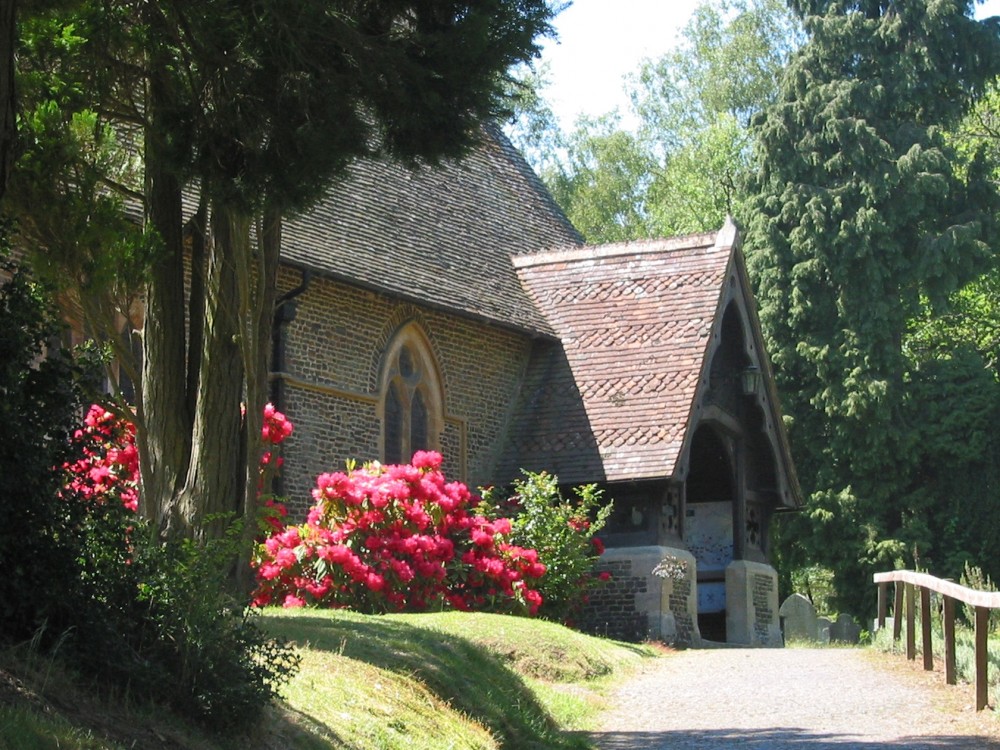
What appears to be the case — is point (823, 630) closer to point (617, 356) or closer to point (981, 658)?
point (617, 356)

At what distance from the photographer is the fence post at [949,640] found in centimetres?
1309

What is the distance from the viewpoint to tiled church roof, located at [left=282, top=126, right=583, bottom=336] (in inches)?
811

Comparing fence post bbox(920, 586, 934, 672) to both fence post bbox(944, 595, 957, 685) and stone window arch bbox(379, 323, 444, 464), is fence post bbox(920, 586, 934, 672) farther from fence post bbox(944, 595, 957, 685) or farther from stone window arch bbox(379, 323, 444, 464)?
stone window arch bbox(379, 323, 444, 464)

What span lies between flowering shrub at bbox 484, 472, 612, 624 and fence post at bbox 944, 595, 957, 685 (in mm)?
6518

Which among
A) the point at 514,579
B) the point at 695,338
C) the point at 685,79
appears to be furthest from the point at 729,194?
the point at 514,579

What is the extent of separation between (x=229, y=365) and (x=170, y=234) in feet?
3.40

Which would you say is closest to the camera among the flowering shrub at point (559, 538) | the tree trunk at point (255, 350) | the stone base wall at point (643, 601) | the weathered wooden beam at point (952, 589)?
the tree trunk at point (255, 350)

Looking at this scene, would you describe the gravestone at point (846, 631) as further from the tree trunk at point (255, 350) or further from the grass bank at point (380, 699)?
the tree trunk at point (255, 350)

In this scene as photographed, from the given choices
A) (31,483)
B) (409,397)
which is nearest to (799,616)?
(409,397)

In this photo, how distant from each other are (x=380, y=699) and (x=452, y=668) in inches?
63.0

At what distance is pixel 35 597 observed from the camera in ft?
24.6

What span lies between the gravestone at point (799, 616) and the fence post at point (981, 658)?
49.2 ft

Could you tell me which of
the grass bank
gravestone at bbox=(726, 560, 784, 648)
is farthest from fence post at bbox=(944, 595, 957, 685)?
gravestone at bbox=(726, 560, 784, 648)

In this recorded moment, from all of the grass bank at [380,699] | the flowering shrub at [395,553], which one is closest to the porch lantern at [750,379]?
the flowering shrub at [395,553]
